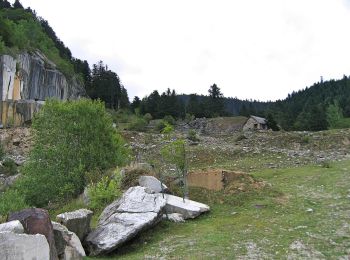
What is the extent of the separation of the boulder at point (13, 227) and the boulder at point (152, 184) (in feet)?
27.2

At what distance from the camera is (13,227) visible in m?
11.3

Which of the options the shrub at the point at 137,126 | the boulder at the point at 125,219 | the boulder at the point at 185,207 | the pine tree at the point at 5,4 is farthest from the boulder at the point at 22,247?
the pine tree at the point at 5,4

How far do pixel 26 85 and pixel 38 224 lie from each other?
57011mm

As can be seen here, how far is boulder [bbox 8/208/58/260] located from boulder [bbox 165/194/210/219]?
648cm

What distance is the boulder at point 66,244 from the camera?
12.4 metres

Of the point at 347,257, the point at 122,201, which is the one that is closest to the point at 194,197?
the point at 122,201

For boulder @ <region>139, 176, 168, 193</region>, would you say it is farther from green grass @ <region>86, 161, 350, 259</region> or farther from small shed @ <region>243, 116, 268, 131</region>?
small shed @ <region>243, 116, 268, 131</region>

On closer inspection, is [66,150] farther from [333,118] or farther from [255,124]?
[333,118]

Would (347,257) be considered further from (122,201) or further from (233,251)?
Result: (122,201)

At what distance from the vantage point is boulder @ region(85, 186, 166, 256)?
559 inches

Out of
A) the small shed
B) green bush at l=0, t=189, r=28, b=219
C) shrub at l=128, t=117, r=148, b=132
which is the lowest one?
green bush at l=0, t=189, r=28, b=219

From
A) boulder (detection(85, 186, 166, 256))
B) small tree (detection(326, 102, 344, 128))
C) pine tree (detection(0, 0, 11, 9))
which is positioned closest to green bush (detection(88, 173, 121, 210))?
boulder (detection(85, 186, 166, 256))

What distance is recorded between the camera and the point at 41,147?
24.5 m

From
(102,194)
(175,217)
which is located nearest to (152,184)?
(102,194)
